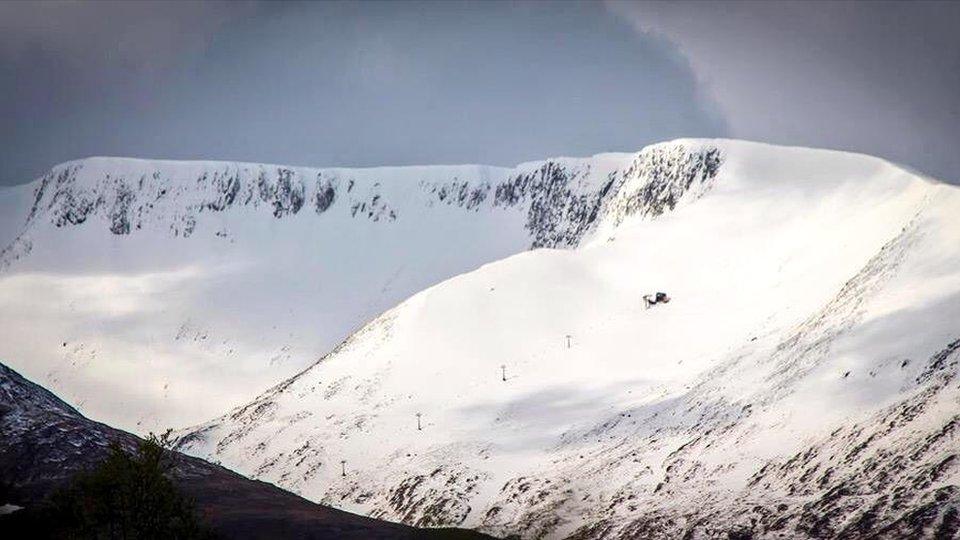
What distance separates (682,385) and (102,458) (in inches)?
2030

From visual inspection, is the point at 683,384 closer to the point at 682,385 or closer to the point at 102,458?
the point at 682,385

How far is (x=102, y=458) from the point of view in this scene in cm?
6681

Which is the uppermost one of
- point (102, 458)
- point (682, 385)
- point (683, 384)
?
point (683, 384)

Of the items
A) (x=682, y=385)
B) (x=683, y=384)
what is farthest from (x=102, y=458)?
(x=683, y=384)

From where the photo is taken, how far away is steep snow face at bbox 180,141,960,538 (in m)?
50.4

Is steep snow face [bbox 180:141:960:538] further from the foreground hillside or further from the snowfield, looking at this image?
the foreground hillside

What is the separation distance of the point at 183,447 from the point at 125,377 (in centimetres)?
9050

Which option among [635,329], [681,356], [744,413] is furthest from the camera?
[635,329]

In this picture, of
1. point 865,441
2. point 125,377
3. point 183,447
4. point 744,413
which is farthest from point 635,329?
point 125,377

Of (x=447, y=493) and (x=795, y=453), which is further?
(x=447, y=493)

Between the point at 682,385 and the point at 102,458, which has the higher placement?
the point at 682,385

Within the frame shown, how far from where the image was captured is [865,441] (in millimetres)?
49938

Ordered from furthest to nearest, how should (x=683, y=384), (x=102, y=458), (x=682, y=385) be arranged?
(x=683, y=384) → (x=682, y=385) → (x=102, y=458)

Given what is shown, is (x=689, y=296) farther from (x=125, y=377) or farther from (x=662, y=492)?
(x=125, y=377)
